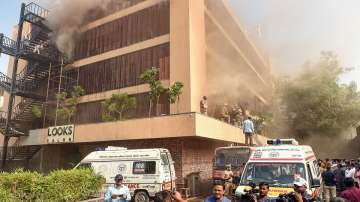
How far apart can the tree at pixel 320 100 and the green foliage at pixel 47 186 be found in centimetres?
3493

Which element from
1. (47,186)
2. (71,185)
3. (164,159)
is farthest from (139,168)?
(47,186)

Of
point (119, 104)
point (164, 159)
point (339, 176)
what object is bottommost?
point (339, 176)

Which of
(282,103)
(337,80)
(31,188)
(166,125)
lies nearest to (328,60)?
(337,80)

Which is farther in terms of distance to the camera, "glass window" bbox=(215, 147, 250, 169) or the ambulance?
"glass window" bbox=(215, 147, 250, 169)

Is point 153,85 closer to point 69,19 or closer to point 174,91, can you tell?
point 174,91

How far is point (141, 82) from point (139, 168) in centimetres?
991

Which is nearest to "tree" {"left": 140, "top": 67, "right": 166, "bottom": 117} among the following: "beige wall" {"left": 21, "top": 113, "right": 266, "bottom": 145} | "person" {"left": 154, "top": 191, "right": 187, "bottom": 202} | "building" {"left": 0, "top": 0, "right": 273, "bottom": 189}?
"building" {"left": 0, "top": 0, "right": 273, "bottom": 189}

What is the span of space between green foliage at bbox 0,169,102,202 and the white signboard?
9.15 metres

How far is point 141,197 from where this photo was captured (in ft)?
46.8

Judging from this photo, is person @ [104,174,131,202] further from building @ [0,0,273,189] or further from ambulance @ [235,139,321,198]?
building @ [0,0,273,189]

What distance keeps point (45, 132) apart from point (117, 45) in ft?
26.8

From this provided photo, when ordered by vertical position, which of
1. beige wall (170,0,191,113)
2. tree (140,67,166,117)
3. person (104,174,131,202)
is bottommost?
person (104,174,131,202)

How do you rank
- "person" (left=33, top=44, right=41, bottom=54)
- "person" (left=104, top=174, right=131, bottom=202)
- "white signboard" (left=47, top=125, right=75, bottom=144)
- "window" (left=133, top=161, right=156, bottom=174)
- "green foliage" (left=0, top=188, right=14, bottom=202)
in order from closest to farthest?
"person" (left=104, top=174, right=131, bottom=202)
"green foliage" (left=0, top=188, right=14, bottom=202)
"window" (left=133, top=161, right=156, bottom=174)
"white signboard" (left=47, top=125, right=75, bottom=144)
"person" (left=33, top=44, right=41, bottom=54)

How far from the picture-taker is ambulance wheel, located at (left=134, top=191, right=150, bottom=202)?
557 inches
